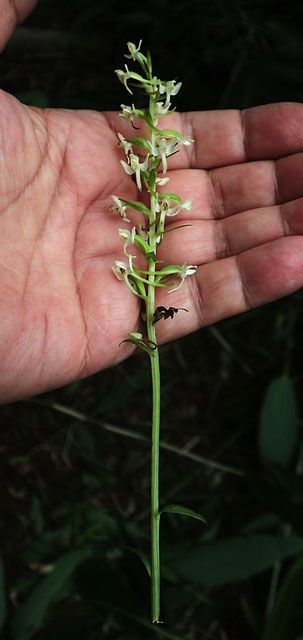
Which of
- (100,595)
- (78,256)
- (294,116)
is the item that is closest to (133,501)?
(100,595)

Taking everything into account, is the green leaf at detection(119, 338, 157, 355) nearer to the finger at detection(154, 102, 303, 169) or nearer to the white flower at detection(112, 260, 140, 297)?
the white flower at detection(112, 260, 140, 297)

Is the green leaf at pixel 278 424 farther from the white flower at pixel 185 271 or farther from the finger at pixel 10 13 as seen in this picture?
the finger at pixel 10 13

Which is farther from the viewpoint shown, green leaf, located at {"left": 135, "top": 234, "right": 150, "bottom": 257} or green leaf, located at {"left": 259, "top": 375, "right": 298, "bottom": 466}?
green leaf, located at {"left": 259, "top": 375, "right": 298, "bottom": 466}

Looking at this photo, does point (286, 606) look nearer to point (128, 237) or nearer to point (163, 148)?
point (128, 237)

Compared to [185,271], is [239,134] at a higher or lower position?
higher

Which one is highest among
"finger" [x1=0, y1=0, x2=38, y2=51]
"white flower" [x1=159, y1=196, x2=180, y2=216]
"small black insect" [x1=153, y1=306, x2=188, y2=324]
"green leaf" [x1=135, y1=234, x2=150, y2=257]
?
"finger" [x1=0, y1=0, x2=38, y2=51]

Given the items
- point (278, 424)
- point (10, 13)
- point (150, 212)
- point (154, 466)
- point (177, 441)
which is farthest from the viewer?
point (177, 441)

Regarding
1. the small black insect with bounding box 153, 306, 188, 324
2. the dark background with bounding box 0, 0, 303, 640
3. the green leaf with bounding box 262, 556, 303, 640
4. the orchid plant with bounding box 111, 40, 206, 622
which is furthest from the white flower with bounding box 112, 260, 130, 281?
the green leaf with bounding box 262, 556, 303, 640

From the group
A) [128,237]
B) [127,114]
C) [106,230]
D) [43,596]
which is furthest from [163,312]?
[43,596]
